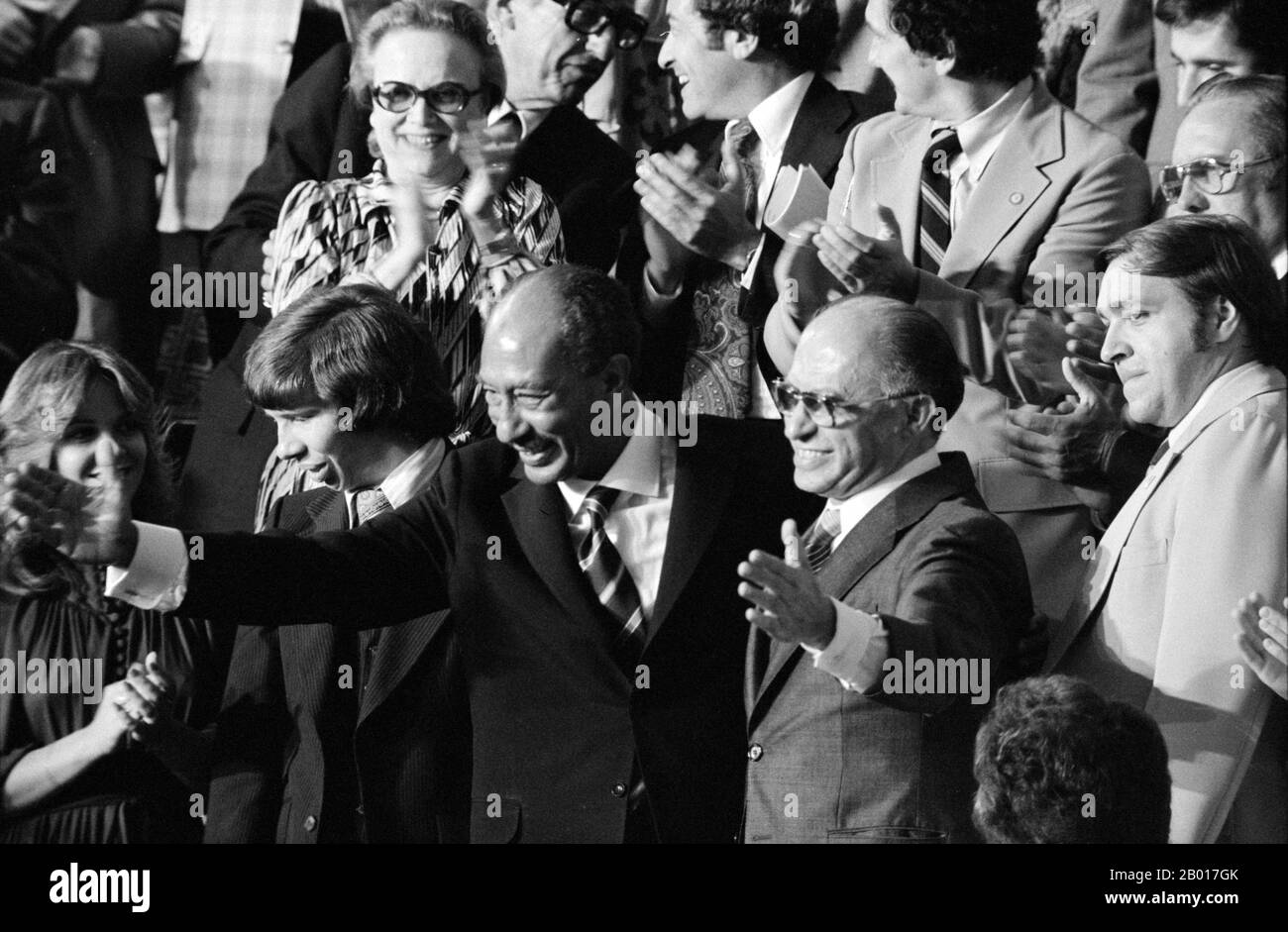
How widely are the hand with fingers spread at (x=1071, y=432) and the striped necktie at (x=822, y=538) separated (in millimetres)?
428

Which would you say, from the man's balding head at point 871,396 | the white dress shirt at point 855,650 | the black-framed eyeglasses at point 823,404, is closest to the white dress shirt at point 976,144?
the man's balding head at point 871,396

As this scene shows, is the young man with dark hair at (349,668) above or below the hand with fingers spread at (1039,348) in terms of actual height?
below

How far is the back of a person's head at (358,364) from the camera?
388cm

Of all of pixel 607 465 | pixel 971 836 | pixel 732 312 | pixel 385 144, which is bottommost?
pixel 971 836

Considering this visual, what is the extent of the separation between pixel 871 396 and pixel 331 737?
43.1 inches

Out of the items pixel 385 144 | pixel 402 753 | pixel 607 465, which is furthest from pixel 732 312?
pixel 402 753

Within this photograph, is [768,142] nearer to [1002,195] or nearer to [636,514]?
[1002,195]

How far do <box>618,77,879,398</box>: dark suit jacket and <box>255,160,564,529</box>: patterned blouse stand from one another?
0.65 ft

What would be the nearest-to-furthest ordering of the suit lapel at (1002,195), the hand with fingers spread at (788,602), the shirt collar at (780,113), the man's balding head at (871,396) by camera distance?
the hand with fingers spread at (788,602) → the man's balding head at (871,396) → the suit lapel at (1002,195) → the shirt collar at (780,113)

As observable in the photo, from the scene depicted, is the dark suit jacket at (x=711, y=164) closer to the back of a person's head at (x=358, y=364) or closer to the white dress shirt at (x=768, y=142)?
the white dress shirt at (x=768, y=142)

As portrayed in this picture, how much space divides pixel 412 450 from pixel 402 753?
0.53 m

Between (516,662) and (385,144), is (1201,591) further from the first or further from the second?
(385,144)

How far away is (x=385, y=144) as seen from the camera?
4.14m

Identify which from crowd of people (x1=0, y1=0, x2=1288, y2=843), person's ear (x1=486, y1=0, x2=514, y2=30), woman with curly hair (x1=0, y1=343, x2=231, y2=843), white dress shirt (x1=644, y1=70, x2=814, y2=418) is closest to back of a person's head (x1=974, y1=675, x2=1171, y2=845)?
crowd of people (x1=0, y1=0, x2=1288, y2=843)
